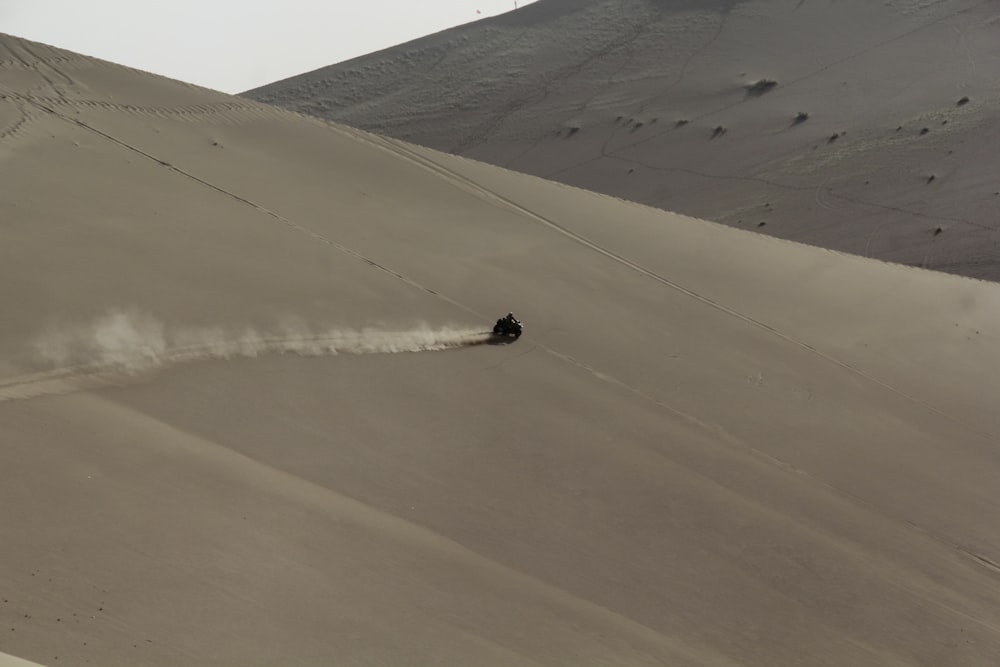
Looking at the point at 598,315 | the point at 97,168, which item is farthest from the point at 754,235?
the point at 97,168

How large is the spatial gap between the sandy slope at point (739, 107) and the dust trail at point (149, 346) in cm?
1020

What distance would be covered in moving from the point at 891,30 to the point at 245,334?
870 inches

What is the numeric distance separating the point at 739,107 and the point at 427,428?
58.6ft

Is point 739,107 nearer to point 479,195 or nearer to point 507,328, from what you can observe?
point 479,195

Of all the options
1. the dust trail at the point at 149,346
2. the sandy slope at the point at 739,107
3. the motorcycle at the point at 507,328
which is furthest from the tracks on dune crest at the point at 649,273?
the sandy slope at the point at 739,107

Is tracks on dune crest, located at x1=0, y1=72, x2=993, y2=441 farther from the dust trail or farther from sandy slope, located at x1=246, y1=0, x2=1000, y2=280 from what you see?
sandy slope, located at x1=246, y1=0, x2=1000, y2=280

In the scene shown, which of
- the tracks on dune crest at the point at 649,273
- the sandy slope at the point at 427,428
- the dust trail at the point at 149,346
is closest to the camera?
the sandy slope at the point at 427,428

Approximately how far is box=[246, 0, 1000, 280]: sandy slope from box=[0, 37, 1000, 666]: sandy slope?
664 cm

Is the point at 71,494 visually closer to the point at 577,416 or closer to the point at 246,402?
the point at 246,402

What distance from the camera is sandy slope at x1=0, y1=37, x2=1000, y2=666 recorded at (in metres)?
3.79

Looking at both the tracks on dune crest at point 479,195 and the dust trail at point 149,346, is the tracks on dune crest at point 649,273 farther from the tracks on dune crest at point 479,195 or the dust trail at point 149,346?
the dust trail at point 149,346

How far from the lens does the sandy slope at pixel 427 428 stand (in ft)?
12.4

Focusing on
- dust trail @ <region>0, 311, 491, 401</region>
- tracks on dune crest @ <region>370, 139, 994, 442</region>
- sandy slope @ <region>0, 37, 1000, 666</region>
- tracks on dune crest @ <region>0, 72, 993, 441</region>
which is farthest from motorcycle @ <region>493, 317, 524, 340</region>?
tracks on dune crest @ <region>370, 139, 994, 442</region>

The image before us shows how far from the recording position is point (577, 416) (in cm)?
620
